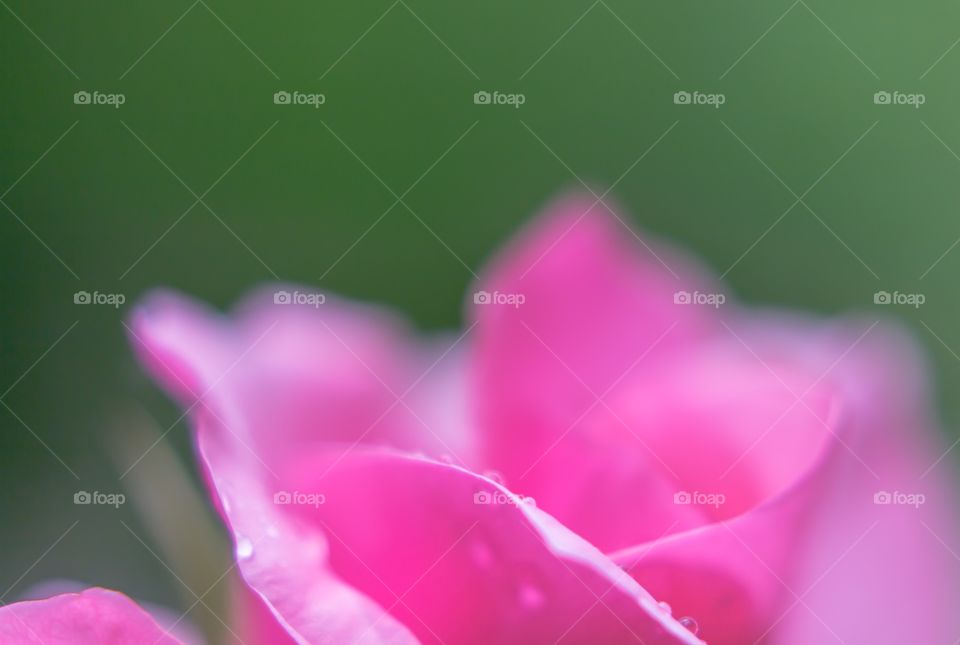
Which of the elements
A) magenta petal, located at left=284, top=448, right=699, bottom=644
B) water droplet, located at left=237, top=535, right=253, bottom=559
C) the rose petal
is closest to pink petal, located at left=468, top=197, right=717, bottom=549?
the rose petal

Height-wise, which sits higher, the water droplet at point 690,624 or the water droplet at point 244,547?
the water droplet at point 690,624

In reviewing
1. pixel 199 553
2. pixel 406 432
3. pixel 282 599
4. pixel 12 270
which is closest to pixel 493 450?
pixel 406 432

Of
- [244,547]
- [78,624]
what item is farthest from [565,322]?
[78,624]

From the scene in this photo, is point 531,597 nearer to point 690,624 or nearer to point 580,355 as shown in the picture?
point 690,624

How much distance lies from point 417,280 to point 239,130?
0.84 feet

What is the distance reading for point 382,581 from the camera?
71 centimetres

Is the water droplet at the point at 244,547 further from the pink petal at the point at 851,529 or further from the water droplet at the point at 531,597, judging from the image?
the pink petal at the point at 851,529

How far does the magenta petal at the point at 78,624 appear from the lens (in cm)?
71

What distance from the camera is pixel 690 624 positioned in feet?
2.23

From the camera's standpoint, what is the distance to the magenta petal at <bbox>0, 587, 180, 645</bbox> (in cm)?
71

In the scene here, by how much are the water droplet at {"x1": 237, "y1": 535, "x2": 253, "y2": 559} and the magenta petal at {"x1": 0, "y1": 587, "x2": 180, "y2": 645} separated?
15 cm

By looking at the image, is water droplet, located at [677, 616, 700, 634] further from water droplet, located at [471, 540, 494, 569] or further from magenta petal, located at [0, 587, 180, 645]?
magenta petal, located at [0, 587, 180, 645]

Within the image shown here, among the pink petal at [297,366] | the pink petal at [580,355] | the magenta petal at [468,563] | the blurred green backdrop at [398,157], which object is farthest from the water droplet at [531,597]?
the blurred green backdrop at [398,157]

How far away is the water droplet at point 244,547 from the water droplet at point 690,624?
341 millimetres
